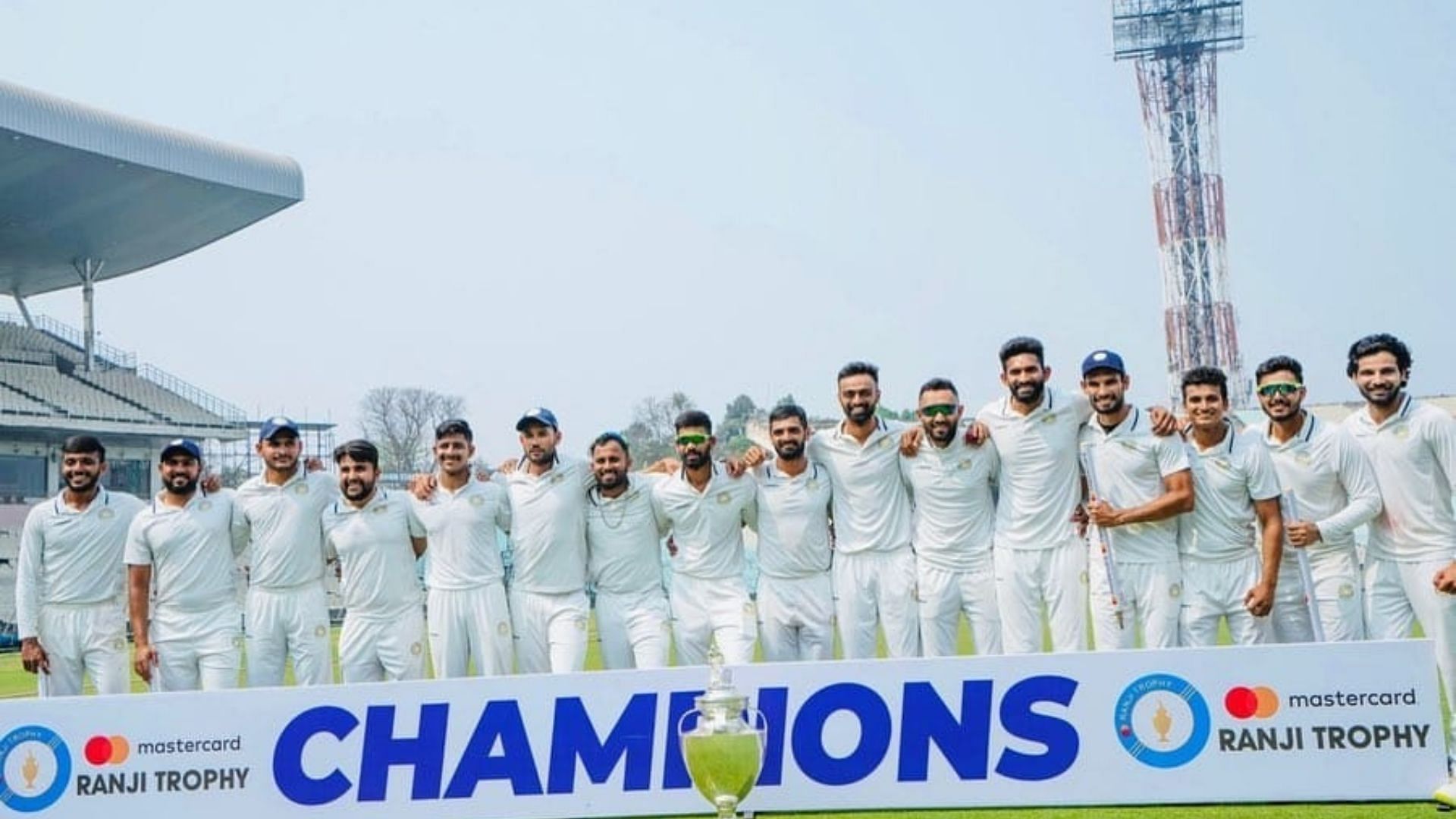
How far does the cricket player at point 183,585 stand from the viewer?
8359 mm

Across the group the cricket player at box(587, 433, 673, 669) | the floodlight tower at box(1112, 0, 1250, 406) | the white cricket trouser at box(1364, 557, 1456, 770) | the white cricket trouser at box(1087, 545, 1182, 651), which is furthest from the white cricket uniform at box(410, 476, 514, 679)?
the floodlight tower at box(1112, 0, 1250, 406)

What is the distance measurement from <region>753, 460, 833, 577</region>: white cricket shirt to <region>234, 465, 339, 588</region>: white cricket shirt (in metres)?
2.55

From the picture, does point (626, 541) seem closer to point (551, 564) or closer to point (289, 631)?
point (551, 564)

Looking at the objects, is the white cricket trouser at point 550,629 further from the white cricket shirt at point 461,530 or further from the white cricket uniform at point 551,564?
the white cricket shirt at point 461,530

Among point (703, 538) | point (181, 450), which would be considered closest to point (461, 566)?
point (703, 538)

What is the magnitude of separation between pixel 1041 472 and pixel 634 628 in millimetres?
2414

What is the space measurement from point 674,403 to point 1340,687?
184ft

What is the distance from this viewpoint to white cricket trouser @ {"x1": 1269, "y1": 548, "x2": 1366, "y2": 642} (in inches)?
301

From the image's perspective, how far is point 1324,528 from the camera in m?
7.50

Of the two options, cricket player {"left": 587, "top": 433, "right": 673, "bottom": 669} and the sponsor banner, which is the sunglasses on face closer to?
the sponsor banner

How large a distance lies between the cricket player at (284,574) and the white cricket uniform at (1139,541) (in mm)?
4354

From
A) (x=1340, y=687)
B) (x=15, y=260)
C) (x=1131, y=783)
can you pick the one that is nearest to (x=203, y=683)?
(x=1131, y=783)

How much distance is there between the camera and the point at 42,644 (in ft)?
27.9

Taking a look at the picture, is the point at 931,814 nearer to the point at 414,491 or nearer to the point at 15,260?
the point at 414,491
